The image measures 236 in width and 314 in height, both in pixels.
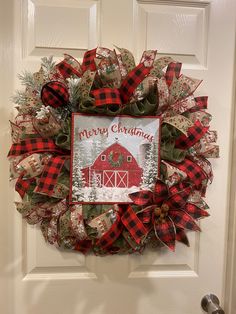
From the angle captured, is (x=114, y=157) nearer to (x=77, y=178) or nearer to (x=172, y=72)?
(x=77, y=178)

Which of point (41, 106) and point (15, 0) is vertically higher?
point (15, 0)

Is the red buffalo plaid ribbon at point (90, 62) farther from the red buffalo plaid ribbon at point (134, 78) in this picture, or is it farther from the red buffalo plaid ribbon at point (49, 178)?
the red buffalo plaid ribbon at point (49, 178)

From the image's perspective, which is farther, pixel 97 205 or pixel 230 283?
pixel 230 283

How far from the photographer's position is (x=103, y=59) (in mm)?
757

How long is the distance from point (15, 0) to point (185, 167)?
67cm

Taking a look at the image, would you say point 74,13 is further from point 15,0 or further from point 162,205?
point 162,205

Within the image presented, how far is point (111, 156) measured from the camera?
80cm

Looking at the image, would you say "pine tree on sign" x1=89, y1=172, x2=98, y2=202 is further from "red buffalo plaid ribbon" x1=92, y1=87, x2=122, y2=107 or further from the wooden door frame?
the wooden door frame

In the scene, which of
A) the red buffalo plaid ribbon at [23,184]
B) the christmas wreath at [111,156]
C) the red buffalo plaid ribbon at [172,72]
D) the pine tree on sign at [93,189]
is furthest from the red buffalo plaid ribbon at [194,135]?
the red buffalo plaid ribbon at [23,184]

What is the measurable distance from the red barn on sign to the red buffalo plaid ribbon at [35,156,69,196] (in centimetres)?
9

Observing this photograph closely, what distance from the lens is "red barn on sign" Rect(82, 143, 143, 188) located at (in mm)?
796

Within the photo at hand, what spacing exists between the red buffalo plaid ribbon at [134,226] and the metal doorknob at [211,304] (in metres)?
0.37

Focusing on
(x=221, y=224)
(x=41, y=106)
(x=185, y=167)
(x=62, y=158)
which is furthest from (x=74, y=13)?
(x=221, y=224)

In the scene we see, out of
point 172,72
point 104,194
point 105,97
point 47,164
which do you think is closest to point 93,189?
point 104,194
